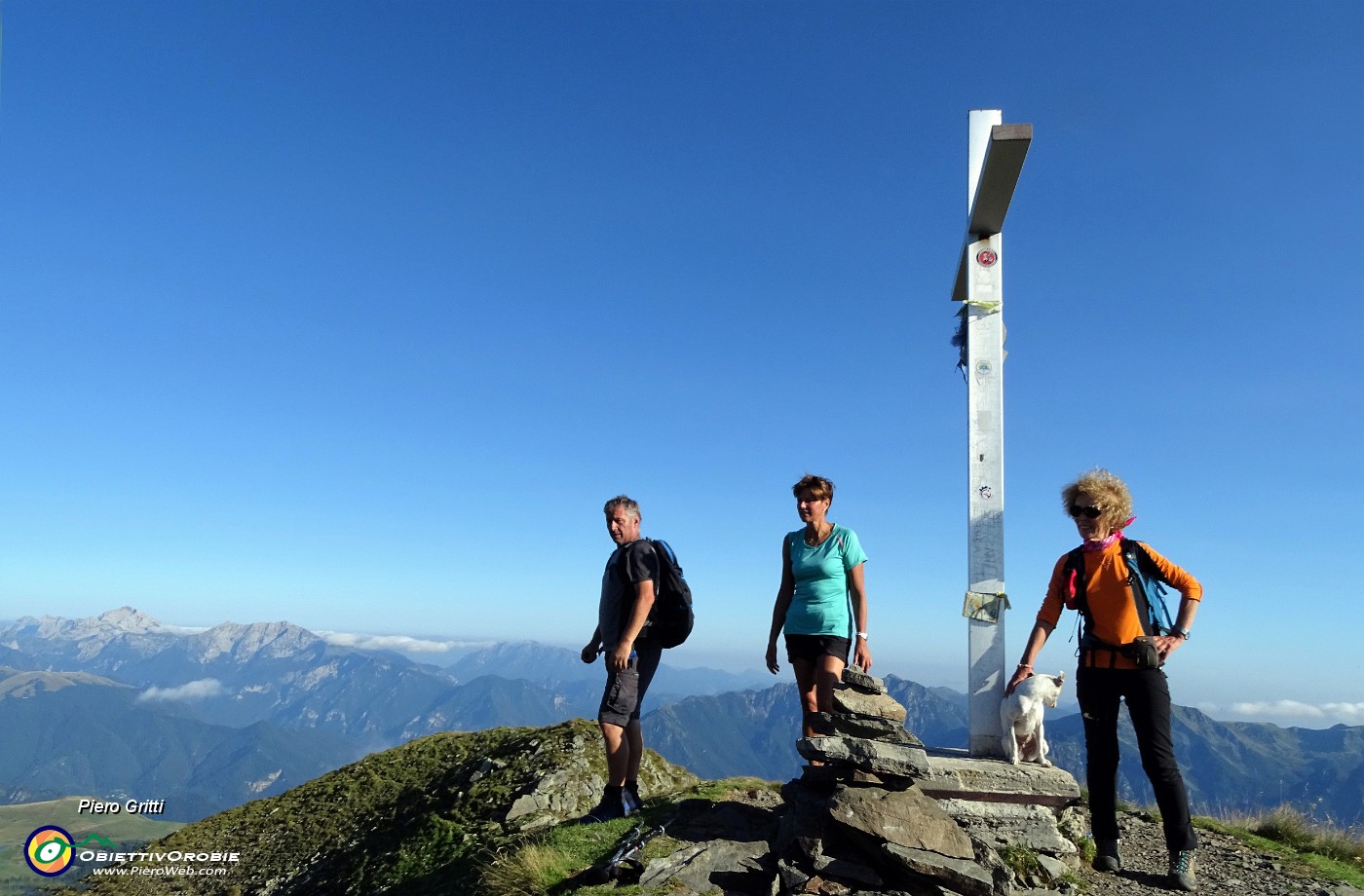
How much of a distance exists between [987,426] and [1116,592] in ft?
6.69

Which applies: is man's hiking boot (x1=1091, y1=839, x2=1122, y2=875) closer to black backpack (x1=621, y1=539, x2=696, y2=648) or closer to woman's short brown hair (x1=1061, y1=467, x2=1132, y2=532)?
woman's short brown hair (x1=1061, y1=467, x2=1132, y2=532)

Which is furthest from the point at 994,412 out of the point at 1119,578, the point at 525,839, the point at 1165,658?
the point at 525,839

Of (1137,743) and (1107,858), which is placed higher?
(1137,743)

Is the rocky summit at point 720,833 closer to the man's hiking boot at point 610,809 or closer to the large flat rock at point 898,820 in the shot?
the large flat rock at point 898,820

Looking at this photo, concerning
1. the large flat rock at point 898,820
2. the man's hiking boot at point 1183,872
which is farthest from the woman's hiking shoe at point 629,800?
the man's hiking boot at point 1183,872

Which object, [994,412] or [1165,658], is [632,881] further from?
[994,412]

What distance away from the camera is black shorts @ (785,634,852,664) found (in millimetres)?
6270

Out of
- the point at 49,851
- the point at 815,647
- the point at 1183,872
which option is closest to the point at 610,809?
the point at 815,647

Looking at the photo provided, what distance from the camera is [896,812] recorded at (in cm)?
504

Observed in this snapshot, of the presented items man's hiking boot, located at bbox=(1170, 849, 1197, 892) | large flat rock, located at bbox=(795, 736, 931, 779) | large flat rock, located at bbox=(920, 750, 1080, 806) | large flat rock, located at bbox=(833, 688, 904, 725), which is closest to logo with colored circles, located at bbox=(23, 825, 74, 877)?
large flat rock, located at bbox=(795, 736, 931, 779)

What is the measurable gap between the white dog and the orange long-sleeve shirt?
2.73ft

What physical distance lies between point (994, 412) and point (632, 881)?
5019 millimetres

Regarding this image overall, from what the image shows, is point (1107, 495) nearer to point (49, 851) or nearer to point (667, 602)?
point (667, 602)

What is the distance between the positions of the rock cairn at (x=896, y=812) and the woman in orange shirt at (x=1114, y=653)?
1.70ft
